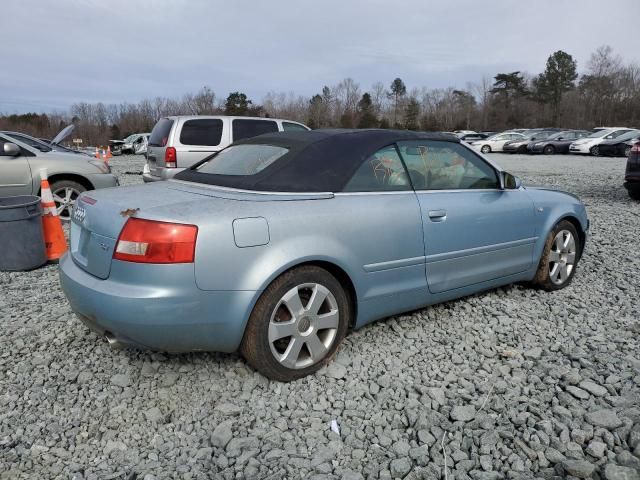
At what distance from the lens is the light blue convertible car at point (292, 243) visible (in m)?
2.56

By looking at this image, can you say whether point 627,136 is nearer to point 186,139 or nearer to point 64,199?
point 186,139

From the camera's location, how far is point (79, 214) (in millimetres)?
3107

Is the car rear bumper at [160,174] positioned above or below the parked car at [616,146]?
above

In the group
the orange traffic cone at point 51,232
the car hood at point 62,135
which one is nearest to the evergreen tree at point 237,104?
the car hood at point 62,135

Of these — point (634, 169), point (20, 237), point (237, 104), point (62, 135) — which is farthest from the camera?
point (237, 104)

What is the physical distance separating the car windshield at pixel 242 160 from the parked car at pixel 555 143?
91.5ft

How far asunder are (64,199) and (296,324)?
6.33 meters

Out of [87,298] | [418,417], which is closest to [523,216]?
[418,417]

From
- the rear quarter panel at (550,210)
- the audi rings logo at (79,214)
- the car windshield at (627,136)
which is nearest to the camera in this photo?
the audi rings logo at (79,214)

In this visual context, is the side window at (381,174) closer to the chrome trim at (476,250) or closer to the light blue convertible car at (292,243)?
the light blue convertible car at (292,243)

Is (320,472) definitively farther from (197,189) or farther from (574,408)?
(197,189)

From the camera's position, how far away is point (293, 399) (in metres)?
2.79

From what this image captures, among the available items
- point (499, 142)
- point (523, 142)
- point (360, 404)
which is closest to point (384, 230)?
point (360, 404)

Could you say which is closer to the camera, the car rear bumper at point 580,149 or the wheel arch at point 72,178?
the wheel arch at point 72,178
